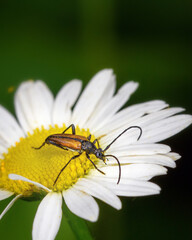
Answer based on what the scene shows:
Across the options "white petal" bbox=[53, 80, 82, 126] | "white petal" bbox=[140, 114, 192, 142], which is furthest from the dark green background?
"white petal" bbox=[140, 114, 192, 142]

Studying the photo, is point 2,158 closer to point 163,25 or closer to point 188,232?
point 188,232

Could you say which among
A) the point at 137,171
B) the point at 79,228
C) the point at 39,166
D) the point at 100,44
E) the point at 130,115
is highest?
the point at 100,44

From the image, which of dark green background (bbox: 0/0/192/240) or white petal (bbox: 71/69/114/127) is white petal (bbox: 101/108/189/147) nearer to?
white petal (bbox: 71/69/114/127)

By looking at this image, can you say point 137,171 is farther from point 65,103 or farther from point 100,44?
point 100,44

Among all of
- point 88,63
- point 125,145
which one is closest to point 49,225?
point 125,145

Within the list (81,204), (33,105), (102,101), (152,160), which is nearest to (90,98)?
(102,101)
